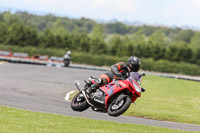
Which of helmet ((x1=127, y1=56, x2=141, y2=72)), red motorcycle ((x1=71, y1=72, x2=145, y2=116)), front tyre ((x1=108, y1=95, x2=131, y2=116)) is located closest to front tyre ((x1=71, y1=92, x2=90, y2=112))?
red motorcycle ((x1=71, y1=72, x2=145, y2=116))

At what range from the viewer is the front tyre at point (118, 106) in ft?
33.4

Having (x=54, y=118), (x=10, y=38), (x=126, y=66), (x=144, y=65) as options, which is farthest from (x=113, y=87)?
(x=10, y=38)

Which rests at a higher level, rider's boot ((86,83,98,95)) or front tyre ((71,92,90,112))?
rider's boot ((86,83,98,95))

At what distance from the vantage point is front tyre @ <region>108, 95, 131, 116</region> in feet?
33.4

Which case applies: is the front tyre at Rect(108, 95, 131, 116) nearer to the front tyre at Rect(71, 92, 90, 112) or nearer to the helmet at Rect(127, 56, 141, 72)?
the helmet at Rect(127, 56, 141, 72)

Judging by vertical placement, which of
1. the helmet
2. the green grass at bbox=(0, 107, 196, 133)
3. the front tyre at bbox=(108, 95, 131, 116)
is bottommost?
the green grass at bbox=(0, 107, 196, 133)

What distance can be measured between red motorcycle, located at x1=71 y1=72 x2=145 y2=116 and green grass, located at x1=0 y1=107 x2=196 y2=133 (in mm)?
585

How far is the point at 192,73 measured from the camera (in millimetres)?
58594

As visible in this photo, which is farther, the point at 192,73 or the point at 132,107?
the point at 192,73

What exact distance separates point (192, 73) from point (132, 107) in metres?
44.4

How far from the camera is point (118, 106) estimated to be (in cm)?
1037

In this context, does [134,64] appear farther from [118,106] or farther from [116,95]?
[118,106]

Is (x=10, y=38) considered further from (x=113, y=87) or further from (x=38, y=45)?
(x=113, y=87)

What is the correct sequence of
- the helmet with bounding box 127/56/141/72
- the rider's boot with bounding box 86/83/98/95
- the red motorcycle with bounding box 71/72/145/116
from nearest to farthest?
the red motorcycle with bounding box 71/72/145/116 → the helmet with bounding box 127/56/141/72 → the rider's boot with bounding box 86/83/98/95
